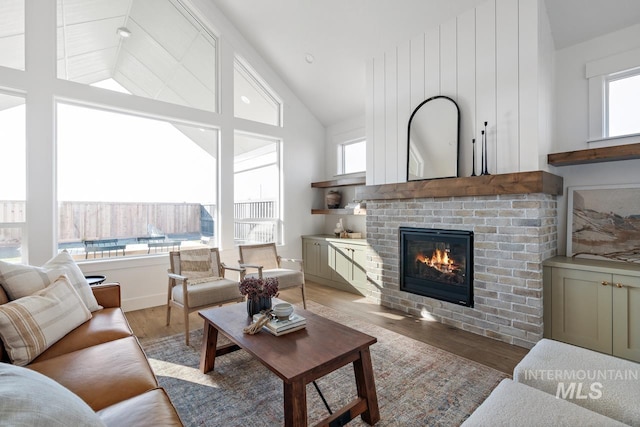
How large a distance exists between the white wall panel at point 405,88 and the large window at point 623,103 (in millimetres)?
1692

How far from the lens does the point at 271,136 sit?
5027 millimetres

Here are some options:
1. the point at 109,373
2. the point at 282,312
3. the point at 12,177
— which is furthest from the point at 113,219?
the point at 282,312

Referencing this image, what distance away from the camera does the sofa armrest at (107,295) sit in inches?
96.5

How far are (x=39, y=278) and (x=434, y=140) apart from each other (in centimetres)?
359

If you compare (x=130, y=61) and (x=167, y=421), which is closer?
(x=167, y=421)

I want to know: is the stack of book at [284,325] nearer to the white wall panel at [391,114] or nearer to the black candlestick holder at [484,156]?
the black candlestick holder at [484,156]

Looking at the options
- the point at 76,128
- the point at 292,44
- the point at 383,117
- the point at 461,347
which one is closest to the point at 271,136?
the point at 292,44

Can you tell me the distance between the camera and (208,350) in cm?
233

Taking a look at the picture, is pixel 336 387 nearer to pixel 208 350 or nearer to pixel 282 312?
pixel 282 312

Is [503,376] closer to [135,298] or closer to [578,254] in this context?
[578,254]

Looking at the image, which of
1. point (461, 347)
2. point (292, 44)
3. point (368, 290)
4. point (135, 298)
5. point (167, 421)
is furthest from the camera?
point (292, 44)

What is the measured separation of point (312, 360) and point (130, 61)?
412 centimetres

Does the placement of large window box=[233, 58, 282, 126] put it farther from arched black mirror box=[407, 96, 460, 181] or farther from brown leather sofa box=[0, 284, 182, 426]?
brown leather sofa box=[0, 284, 182, 426]

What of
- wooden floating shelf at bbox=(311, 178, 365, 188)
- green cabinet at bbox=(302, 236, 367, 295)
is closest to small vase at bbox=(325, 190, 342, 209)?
wooden floating shelf at bbox=(311, 178, 365, 188)
